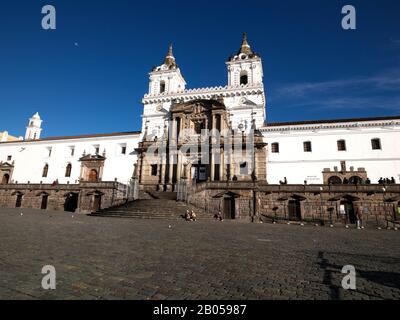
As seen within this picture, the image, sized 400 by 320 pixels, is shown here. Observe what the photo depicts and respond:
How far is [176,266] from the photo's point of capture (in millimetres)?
5473

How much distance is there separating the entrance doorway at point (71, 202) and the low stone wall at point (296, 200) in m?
16.1

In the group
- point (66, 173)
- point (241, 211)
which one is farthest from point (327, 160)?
point (66, 173)

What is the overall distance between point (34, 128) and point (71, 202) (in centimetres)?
5128

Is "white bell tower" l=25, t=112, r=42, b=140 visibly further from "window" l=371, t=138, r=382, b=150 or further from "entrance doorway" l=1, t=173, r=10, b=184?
"window" l=371, t=138, r=382, b=150

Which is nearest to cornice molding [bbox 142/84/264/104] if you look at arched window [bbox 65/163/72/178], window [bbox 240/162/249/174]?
window [bbox 240/162/249/174]

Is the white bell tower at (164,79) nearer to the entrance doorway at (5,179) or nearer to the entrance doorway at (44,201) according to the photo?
the entrance doorway at (44,201)

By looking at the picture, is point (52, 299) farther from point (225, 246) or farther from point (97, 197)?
point (97, 197)

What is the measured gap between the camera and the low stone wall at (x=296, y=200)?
22.8 meters

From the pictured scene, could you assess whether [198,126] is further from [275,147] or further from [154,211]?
[154,211]

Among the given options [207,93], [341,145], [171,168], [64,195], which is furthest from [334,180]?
[64,195]

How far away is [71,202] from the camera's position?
30.7 metres

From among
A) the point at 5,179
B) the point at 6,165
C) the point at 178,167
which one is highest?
the point at 6,165
